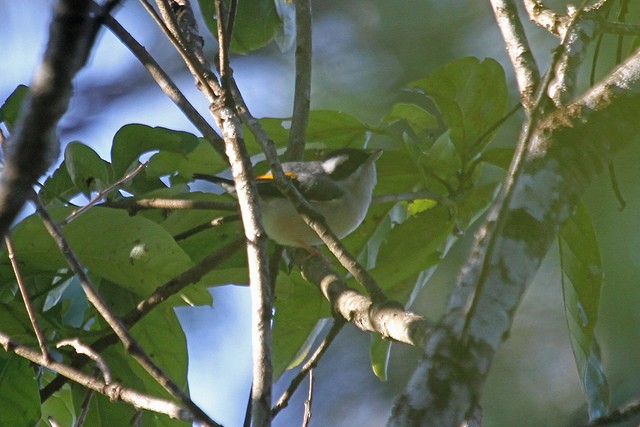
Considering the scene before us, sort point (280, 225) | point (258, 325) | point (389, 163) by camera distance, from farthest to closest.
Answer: point (280, 225), point (389, 163), point (258, 325)

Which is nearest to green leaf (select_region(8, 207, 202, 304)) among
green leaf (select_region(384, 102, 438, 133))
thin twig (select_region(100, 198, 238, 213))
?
thin twig (select_region(100, 198, 238, 213))

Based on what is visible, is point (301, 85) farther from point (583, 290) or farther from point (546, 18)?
point (583, 290)

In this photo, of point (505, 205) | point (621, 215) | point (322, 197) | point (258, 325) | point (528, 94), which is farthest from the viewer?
point (621, 215)

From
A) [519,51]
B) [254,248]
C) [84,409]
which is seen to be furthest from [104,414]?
[519,51]

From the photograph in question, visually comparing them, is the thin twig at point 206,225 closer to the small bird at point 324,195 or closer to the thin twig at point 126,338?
the small bird at point 324,195

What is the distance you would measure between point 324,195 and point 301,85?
34.1 inches

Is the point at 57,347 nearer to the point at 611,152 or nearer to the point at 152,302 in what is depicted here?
the point at 152,302

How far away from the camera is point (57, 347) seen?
1944 mm

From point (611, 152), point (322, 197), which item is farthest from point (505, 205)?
point (322, 197)

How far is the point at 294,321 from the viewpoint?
2293 millimetres

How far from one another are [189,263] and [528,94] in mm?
876

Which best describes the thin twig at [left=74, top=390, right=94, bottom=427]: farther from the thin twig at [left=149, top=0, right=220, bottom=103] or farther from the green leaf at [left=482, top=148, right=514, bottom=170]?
the green leaf at [left=482, top=148, right=514, bottom=170]

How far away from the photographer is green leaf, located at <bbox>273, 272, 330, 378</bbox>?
2.29 meters

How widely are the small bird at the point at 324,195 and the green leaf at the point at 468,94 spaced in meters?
0.27
